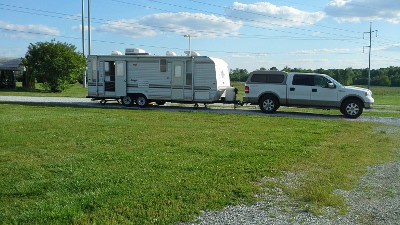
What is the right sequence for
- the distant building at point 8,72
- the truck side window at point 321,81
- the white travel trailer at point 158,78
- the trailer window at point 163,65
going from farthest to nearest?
the distant building at point 8,72, the trailer window at point 163,65, the white travel trailer at point 158,78, the truck side window at point 321,81

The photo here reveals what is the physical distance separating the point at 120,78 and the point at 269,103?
8163 millimetres

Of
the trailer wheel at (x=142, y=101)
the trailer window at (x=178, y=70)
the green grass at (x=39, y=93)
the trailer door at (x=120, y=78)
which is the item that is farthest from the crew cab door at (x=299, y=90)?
Answer: the green grass at (x=39, y=93)

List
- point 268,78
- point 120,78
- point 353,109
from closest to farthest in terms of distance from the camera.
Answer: point 353,109
point 268,78
point 120,78

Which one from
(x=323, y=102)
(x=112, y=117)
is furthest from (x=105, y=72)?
(x=323, y=102)

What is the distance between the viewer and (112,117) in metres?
16.5

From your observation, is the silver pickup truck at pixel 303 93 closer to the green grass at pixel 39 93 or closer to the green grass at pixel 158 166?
the green grass at pixel 158 166

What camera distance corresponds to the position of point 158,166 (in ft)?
25.1

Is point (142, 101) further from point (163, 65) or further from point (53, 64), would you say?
point (53, 64)

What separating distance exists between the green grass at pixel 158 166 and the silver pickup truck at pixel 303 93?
5691 mm

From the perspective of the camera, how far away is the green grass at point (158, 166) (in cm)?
541

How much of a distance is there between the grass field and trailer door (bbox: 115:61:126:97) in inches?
367

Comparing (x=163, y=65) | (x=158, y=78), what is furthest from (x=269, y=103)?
(x=158, y=78)

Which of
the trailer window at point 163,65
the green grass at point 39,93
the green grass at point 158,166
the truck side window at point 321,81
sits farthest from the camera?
the green grass at point 39,93

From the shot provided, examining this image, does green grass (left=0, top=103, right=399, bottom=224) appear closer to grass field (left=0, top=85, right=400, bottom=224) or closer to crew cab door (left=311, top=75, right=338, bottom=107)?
grass field (left=0, top=85, right=400, bottom=224)
